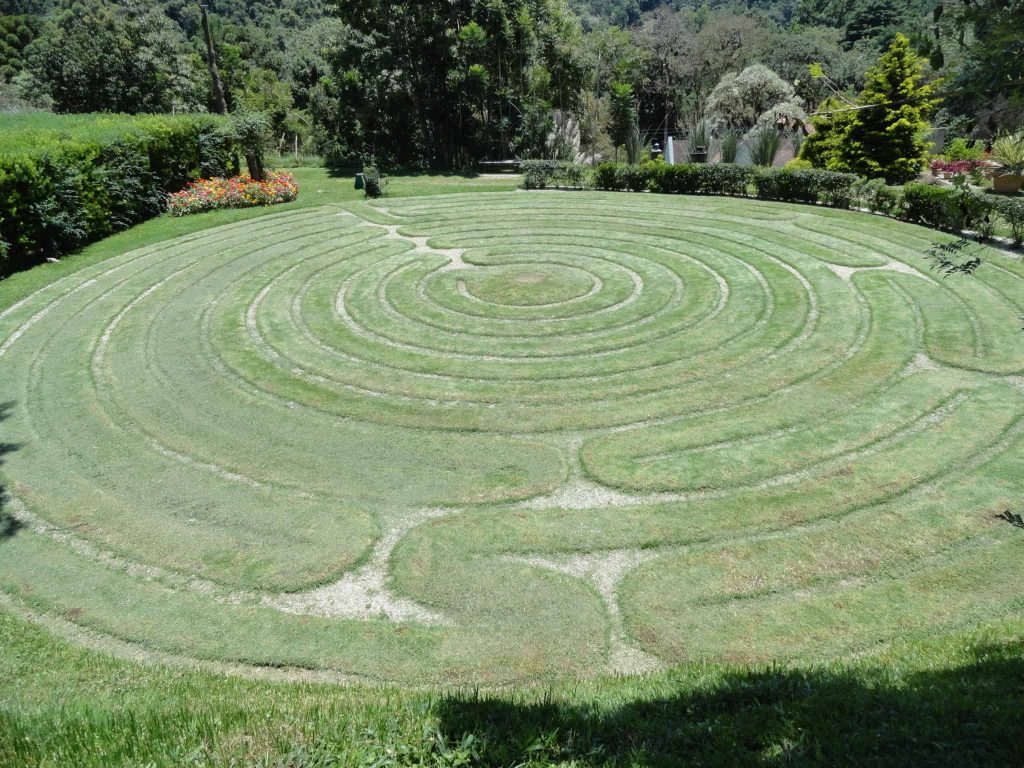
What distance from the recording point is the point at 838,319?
18.4 m

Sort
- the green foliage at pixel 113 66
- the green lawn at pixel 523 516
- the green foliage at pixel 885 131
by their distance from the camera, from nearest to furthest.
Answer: the green lawn at pixel 523 516, the green foliage at pixel 885 131, the green foliage at pixel 113 66

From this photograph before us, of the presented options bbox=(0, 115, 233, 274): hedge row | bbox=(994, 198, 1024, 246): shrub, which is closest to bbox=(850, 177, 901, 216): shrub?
bbox=(994, 198, 1024, 246): shrub

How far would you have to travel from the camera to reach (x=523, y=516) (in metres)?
11.1

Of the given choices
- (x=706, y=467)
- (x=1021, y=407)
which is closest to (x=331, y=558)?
(x=706, y=467)

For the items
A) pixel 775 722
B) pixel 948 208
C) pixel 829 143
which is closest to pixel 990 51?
pixel 775 722

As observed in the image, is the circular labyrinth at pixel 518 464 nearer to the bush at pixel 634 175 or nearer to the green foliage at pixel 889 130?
the green foliage at pixel 889 130

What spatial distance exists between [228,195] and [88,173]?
25.1 ft

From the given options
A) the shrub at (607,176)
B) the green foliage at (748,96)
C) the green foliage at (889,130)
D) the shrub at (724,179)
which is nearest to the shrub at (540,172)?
the shrub at (607,176)

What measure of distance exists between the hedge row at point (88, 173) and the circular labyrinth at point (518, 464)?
372cm

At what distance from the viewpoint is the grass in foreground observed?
5238mm

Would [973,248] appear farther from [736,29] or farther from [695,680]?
[736,29]

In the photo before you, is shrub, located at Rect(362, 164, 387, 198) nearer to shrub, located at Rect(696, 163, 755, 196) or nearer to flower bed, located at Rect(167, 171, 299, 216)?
flower bed, located at Rect(167, 171, 299, 216)

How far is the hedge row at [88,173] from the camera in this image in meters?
23.7

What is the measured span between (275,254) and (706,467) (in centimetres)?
2004
